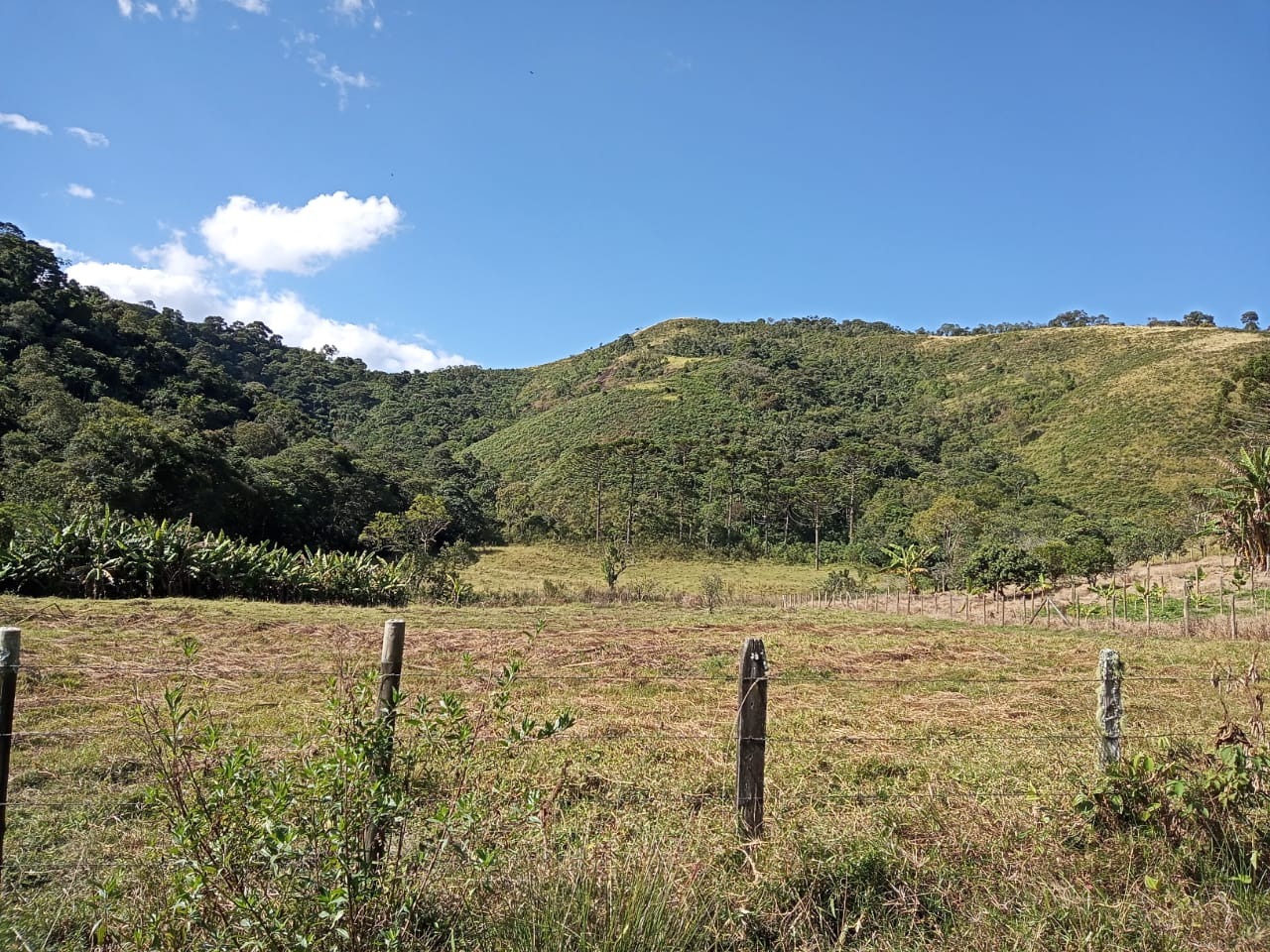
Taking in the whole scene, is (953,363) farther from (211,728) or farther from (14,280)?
(211,728)

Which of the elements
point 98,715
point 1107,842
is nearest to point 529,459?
point 98,715

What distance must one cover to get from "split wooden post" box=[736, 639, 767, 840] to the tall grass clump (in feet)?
62.2

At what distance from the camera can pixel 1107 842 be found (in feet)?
11.1

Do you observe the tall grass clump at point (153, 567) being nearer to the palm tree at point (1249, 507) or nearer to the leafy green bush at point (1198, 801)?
the leafy green bush at point (1198, 801)

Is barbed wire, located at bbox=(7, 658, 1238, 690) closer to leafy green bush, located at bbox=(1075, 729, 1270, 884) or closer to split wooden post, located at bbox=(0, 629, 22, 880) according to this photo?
leafy green bush, located at bbox=(1075, 729, 1270, 884)

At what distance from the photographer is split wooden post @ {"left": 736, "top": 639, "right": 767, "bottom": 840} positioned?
337 cm

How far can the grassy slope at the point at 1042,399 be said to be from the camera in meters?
53.0

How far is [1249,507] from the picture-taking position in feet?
72.9

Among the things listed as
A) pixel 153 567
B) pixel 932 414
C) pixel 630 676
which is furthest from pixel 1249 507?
pixel 932 414

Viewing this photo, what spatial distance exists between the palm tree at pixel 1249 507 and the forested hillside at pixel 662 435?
12.2m

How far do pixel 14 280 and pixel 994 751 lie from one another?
187 feet

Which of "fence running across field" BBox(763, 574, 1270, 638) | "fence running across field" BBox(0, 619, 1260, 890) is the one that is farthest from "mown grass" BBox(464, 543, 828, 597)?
"fence running across field" BBox(0, 619, 1260, 890)

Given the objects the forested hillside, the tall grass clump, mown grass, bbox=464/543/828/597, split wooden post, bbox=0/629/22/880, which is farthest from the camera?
the forested hillside

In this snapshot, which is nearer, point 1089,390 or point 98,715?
point 98,715
